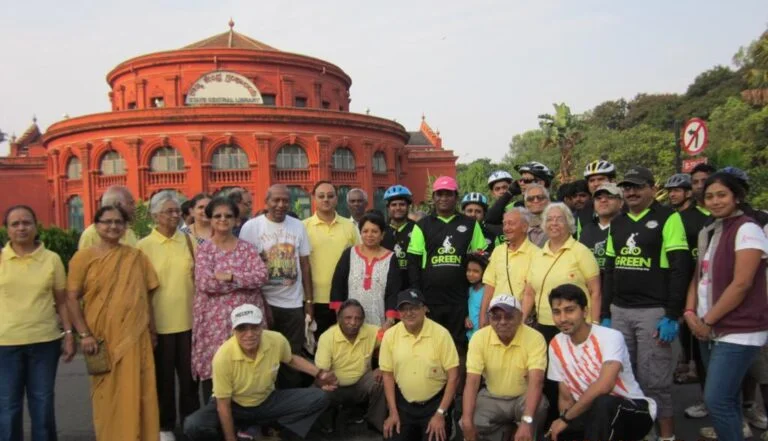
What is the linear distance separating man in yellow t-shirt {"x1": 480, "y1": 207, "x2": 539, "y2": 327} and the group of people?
17mm

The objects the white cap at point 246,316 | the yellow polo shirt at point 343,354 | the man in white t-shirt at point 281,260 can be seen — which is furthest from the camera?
the man in white t-shirt at point 281,260

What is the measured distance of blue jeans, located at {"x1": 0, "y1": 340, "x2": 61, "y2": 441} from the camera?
13.9ft

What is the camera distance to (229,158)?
30.6m

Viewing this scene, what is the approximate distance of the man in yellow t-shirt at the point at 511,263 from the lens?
4.77 m

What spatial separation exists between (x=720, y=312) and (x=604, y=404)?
940 mm

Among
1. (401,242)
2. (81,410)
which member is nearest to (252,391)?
(401,242)

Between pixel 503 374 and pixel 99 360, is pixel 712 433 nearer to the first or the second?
pixel 503 374

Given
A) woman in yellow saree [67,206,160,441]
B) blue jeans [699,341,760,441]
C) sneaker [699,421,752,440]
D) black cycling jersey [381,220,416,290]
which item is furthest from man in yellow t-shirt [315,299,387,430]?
sneaker [699,421,752,440]

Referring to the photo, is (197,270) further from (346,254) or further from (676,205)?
(676,205)

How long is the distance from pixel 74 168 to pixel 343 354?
33110mm

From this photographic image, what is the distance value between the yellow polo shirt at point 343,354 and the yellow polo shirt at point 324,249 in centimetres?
65

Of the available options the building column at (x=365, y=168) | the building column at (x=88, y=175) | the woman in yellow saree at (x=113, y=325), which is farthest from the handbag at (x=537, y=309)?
the building column at (x=88, y=175)

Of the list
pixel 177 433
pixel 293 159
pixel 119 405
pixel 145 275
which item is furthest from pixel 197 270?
pixel 293 159

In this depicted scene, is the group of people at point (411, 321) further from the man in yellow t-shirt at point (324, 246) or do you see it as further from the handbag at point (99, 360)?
the man in yellow t-shirt at point (324, 246)
